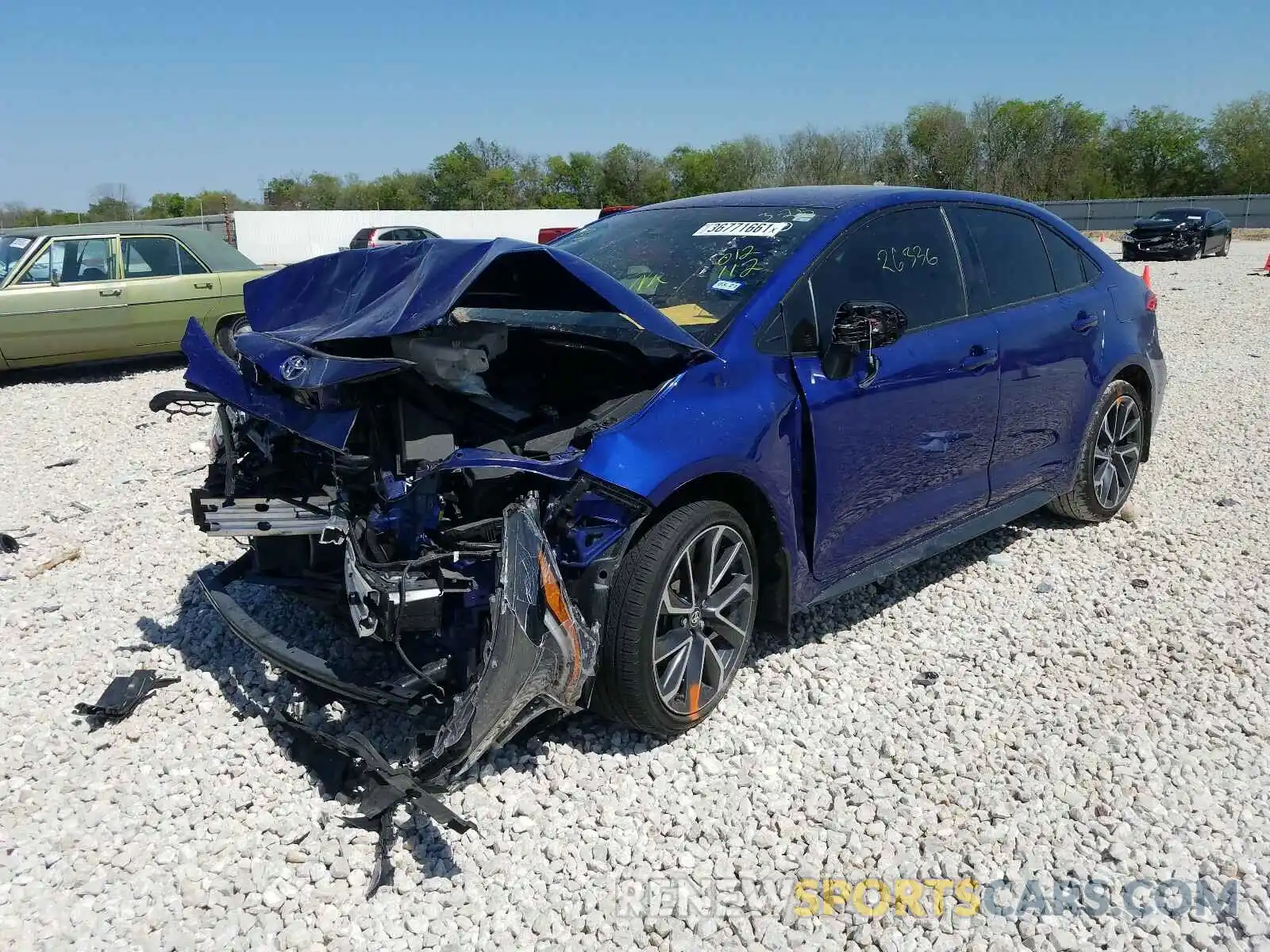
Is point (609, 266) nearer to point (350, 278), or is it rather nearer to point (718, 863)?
point (350, 278)

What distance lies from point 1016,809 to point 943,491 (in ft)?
4.97

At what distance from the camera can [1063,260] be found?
4988mm

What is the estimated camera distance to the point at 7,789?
317 centimetres

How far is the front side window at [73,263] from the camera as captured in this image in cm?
992

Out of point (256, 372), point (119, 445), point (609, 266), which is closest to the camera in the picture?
point (256, 372)

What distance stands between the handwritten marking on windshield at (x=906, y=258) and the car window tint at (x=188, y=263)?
891cm

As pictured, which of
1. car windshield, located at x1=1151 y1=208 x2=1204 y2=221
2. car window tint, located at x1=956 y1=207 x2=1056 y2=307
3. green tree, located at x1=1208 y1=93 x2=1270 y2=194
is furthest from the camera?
green tree, located at x1=1208 y1=93 x2=1270 y2=194

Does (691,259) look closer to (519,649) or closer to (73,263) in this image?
(519,649)

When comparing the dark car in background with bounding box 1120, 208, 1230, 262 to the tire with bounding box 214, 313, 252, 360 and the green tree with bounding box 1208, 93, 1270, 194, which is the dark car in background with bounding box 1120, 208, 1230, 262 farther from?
the green tree with bounding box 1208, 93, 1270, 194

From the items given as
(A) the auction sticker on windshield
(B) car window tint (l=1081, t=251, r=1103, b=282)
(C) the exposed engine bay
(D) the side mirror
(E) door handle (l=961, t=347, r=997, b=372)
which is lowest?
(C) the exposed engine bay

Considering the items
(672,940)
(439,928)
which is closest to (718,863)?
(672,940)

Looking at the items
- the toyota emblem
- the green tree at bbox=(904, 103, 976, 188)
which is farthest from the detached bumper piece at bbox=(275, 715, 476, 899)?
the green tree at bbox=(904, 103, 976, 188)

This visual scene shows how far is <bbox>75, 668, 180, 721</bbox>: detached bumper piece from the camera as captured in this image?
3.53 metres

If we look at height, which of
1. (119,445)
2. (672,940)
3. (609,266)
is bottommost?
(672,940)
